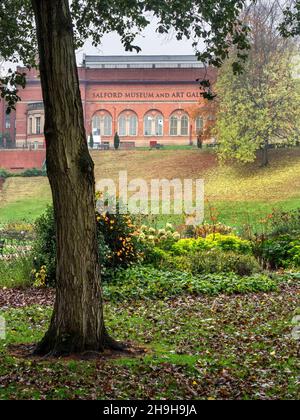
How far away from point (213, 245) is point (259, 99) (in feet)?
86.9

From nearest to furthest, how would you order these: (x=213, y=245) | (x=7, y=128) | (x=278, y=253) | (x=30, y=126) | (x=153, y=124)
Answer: (x=213, y=245) < (x=278, y=253) < (x=153, y=124) < (x=30, y=126) < (x=7, y=128)

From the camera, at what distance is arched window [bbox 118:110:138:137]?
2422 inches

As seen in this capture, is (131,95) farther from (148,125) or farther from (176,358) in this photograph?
(176,358)

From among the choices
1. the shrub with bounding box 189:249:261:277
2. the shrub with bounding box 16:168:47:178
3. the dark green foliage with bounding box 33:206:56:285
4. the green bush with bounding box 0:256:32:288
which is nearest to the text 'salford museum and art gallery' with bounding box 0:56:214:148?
the shrub with bounding box 16:168:47:178

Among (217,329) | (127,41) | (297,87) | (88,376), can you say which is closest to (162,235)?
(127,41)

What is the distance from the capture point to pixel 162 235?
16688 mm

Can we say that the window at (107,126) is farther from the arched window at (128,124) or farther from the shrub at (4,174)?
the shrub at (4,174)

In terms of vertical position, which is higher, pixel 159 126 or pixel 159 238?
pixel 159 126

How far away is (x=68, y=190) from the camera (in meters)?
7.58

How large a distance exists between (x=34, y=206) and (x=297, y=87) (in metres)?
16.3

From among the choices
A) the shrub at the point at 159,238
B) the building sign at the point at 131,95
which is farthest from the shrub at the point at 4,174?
the shrub at the point at 159,238

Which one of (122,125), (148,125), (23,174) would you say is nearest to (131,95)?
(122,125)

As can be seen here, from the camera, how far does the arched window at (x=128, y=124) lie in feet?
202

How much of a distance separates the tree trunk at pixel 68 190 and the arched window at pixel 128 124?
5410 centimetres
